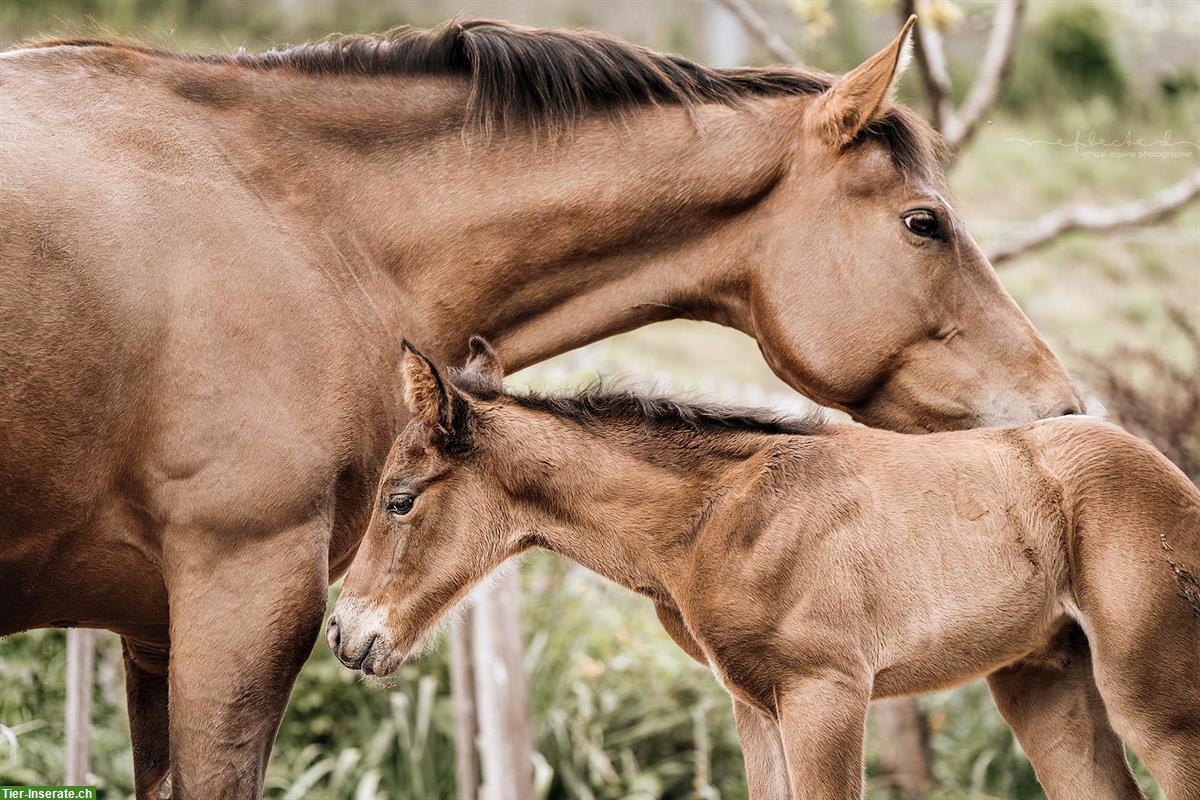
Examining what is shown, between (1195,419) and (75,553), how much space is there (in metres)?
6.14

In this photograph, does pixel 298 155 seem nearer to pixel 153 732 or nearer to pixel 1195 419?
pixel 153 732

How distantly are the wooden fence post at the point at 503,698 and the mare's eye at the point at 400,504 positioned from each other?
289cm

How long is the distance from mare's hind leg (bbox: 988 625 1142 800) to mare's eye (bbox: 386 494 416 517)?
192 centimetres

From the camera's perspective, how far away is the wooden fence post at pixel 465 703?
6.96 meters

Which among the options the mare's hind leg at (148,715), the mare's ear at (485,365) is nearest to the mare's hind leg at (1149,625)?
the mare's ear at (485,365)

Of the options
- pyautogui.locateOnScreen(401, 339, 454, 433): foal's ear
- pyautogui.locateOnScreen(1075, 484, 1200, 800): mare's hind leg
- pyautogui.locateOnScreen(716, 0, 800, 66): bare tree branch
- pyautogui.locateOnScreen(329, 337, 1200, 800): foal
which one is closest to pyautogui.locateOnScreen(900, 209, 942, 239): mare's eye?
pyautogui.locateOnScreen(329, 337, 1200, 800): foal

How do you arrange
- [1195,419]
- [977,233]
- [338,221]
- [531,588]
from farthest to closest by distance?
[977,233]
[531,588]
[1195,419]
[338,221]

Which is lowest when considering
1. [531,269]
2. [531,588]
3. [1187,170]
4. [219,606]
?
[1187,170]

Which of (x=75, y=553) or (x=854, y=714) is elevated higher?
(x=75, y=553)

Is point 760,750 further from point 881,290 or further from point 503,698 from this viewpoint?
point 503,698

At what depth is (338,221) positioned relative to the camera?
12.0 ft

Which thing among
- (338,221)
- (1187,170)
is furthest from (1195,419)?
(1187,170)

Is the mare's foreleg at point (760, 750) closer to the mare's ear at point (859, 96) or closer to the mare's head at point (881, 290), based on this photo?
the mare's head at point (881, 290)

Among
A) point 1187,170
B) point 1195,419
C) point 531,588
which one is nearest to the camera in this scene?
point 1195,419
